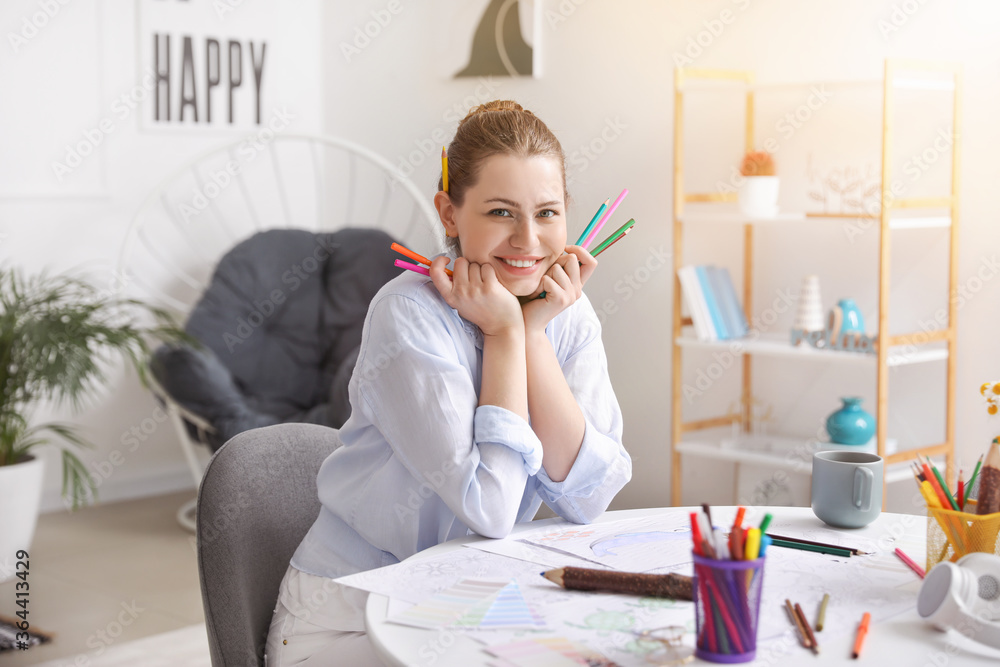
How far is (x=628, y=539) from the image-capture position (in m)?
1.14

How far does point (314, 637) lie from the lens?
45.3 inches

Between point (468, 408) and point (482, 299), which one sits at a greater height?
point (482, 299)

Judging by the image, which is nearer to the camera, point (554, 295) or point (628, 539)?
point (628, 539)

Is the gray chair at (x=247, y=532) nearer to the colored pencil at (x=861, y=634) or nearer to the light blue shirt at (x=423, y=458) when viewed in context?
the light blue shirt at (x=423, y=458)

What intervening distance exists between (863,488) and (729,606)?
0.41 m

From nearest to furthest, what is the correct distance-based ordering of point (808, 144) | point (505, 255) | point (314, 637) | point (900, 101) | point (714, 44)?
1. point (314, 637)
2. point (505, 255)
3. point (900, 101)
4. point (808, 144)
5. point (714, 44)

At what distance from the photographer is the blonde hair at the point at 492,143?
1275mm

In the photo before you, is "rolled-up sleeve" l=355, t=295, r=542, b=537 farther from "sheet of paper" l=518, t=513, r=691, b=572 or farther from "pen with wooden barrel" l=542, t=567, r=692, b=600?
"pen with wooden barrel" l=542, t=567, r=692, b=600

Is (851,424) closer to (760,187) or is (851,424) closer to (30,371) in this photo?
(760,187)

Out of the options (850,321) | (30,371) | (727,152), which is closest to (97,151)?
(30,371)

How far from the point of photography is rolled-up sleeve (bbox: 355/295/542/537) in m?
1.15

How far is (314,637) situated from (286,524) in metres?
0.18

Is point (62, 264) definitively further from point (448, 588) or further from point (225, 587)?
point (448, 588)

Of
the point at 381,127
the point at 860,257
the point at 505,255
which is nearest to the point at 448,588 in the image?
the point at 505,255
